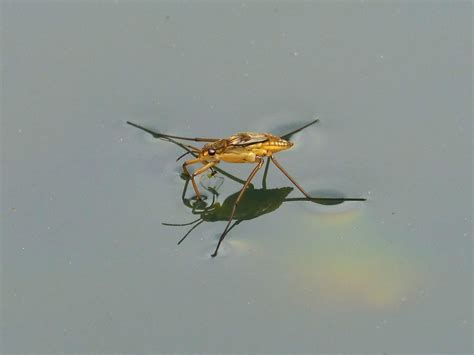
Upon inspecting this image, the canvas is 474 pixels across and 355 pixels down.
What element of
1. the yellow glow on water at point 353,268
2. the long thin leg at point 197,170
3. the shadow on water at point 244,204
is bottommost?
the yellow glow on water at point 353,268

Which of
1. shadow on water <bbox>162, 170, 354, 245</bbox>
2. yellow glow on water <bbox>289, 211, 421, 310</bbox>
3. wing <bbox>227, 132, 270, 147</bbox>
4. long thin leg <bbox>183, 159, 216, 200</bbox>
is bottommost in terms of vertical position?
yellow glow on water <bbox>289, 211, 421, 310</bbox>

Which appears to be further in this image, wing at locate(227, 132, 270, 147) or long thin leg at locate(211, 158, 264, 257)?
wing at locate(227, 132, 270, 147)

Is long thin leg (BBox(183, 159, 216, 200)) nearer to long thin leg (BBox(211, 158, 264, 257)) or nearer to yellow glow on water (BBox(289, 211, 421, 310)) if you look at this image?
long thin leg (BBox(211, 158, 264, 257))

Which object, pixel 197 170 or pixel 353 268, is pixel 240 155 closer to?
pixel 197 170

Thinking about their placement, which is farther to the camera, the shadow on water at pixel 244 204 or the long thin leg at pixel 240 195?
the shadow on water at pixel 244 204

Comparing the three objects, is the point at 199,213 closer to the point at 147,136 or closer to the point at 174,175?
the point at 174,175

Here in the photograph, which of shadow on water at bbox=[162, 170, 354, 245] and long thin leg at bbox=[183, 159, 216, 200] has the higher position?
long thin leg at bbox=[183, 159, 216, 200]

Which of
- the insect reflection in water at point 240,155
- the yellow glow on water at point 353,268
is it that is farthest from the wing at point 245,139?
the yellow glow on water at point 353,268

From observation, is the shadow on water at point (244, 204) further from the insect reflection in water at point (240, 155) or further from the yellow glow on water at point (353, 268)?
the yellow glow on water at point (353, 268)

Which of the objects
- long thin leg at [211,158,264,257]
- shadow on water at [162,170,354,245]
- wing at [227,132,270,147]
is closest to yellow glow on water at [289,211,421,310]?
shadow on water at [162,170,354,245]

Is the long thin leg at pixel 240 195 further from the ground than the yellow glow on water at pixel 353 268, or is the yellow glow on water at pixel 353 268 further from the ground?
the long thin leg at pixel 240 195
